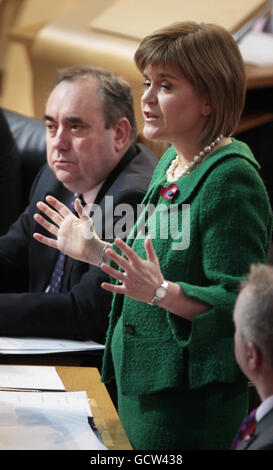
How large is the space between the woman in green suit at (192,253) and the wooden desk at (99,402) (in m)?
0.04

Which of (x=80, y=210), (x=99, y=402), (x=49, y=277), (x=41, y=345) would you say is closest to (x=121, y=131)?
(x=49, y=277)

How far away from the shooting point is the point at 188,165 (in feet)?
4.40

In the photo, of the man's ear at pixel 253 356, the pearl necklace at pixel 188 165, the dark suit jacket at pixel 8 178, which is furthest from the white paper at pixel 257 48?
the man's ear at pixel 253 356

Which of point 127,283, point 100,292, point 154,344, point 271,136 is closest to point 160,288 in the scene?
point 127,283

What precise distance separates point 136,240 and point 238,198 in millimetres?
233

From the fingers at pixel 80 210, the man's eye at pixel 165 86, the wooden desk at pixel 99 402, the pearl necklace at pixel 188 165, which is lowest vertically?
the wooden desk at pixel 99 402

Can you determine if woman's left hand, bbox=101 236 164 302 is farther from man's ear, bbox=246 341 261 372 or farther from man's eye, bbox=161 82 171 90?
man's eye, bbox=161 82 171 90

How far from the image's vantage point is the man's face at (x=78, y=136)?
204 cm

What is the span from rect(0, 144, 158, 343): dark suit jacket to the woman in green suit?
52 cm

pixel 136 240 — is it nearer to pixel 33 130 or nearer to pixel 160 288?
pixel 160 288

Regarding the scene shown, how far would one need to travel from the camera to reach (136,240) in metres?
1.35

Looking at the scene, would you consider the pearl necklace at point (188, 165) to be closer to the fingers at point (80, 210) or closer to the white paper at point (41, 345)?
the fingers at point (80, 210)

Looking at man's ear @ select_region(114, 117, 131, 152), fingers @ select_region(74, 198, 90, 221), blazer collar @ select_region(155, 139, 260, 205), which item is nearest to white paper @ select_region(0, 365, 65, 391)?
fingers @ select_region(74, 198, 90, 221)

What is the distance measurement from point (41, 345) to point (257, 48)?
2.43 meters
